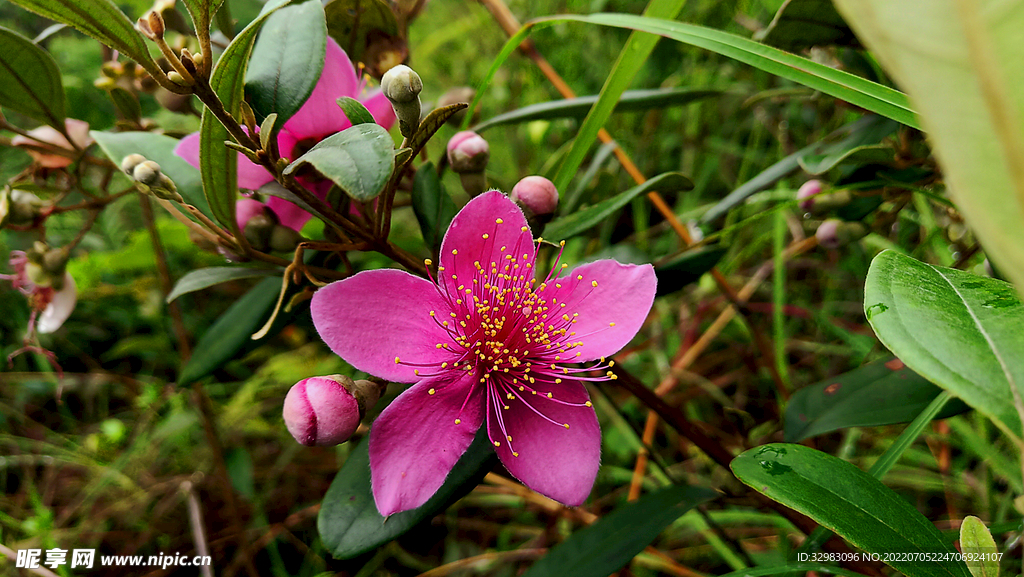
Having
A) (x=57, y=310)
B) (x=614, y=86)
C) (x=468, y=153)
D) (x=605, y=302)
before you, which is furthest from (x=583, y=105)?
(x=57, y=310)

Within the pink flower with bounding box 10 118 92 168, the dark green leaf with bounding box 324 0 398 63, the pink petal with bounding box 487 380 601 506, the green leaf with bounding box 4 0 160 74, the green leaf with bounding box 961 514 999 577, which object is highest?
the green leaf with bounding box 4 0 160 74

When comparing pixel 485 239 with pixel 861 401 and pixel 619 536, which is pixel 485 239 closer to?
pixel 619 536

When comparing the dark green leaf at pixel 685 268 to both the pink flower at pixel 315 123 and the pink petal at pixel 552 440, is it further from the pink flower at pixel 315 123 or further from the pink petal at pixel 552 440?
the pink flower at pixel 315 123

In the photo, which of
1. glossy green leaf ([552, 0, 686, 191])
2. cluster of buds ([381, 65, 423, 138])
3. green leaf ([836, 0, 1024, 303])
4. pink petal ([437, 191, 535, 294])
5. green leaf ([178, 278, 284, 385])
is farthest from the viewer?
green leaf ([178, 278, 284, 385])

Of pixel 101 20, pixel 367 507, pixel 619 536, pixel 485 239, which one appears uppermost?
pixel 101 20

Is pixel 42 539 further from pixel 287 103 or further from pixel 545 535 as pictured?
pixel 287 103

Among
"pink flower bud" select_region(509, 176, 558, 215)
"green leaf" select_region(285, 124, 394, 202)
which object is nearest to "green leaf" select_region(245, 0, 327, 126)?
"green leaf" select_region(285, 124, 394, 202)

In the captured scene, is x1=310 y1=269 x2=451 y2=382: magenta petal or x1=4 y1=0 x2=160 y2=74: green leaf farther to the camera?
x1=310 y1=269 x2=451 y2=382: magenta petal

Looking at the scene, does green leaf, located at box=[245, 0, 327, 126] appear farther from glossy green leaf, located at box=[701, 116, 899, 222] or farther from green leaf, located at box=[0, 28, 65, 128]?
glossy green leaf, located at box=[701, 116, 899, 222]
